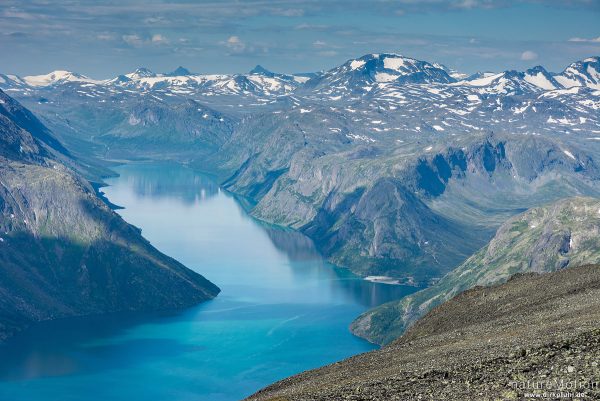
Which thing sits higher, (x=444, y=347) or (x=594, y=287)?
(x=594, y=287)

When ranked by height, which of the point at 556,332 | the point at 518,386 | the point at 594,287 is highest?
the point at 594,287

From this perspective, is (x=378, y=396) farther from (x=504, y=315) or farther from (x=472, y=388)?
(x=504, y=315)

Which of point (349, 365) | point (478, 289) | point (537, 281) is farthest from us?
point (478, 289)

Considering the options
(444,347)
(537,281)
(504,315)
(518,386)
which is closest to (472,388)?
(518,386)

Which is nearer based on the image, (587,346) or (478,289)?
(587,346)

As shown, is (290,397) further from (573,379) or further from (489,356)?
(573,379)

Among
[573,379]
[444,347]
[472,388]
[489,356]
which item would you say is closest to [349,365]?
[444,347]

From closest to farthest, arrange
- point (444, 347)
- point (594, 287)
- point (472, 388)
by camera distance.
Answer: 1. point (472, 388)
2. point (444, 347)
3. point (594, 287)
